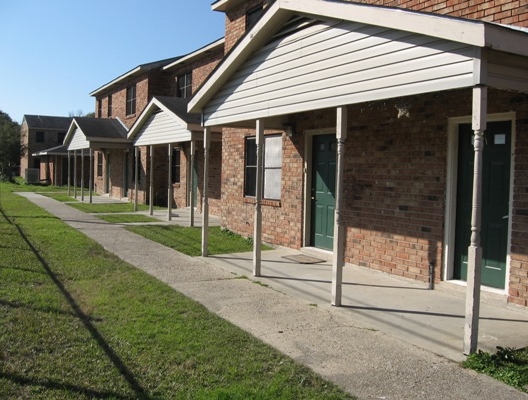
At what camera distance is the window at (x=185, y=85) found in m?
20.4

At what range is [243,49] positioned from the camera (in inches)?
320

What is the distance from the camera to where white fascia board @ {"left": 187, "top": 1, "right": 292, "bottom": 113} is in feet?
24.7

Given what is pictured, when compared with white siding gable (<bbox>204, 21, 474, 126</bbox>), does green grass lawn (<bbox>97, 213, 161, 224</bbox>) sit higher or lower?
lower

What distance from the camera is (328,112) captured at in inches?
373

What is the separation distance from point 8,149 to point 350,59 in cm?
5328

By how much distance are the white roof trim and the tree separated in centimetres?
4796

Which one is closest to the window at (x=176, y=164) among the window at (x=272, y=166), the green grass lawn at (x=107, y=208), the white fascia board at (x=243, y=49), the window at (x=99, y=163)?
the green grass lawn at (x=107, y=208)

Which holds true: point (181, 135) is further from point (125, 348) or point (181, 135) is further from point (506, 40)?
point (506, 40)

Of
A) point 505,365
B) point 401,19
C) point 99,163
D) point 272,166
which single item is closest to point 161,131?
point 272,166

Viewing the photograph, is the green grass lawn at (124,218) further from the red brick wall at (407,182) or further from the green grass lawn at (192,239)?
the red brick wall at (407,182)

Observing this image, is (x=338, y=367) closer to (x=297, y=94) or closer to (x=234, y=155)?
(x=297, y=94)

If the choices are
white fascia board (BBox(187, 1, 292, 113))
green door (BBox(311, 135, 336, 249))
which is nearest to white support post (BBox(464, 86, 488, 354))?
white fascia board (BBox(187, 1, 292, 113))

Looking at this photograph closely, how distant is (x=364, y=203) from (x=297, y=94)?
2.32 m

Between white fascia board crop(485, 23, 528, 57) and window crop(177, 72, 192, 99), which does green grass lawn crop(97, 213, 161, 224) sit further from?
white fascia board crop(485, 23, 528, 57)
